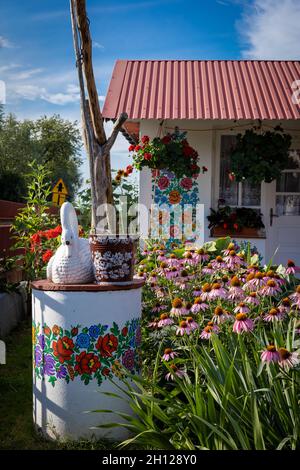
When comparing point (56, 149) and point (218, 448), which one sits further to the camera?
point (56, 149)

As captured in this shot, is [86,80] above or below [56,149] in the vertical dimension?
below

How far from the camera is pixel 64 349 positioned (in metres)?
3.25

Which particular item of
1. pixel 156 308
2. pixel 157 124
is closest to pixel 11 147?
pixel 157 124

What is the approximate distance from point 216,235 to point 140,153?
5.54 feet

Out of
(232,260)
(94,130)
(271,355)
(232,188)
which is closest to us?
(271,355)

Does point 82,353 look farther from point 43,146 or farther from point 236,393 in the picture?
point 43,146

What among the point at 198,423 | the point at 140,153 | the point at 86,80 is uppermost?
the point at 86,80

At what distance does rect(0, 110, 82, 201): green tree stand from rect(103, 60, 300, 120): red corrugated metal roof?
1997 centimetres

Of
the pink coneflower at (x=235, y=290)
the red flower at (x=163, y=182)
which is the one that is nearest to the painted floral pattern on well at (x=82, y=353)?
the pink coneflower at (x=235, y=290)

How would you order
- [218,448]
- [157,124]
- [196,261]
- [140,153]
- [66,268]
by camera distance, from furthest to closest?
[157,124] → [140,153] → [196,261] → [66,268] → [218,448]

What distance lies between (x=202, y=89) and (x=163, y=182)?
1.65 metres

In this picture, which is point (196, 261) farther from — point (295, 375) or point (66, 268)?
point (295, 375)

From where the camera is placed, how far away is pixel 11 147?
3028 cm

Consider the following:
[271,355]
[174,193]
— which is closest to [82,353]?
[271,355]
